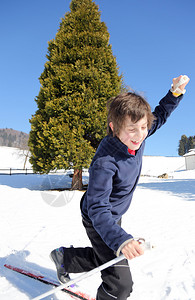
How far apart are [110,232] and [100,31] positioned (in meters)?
13.3

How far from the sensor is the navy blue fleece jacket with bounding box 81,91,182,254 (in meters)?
1.45

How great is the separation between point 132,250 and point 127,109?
3.42 feet

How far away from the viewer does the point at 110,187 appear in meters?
1.60

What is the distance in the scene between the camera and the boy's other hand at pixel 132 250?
4.15 feet

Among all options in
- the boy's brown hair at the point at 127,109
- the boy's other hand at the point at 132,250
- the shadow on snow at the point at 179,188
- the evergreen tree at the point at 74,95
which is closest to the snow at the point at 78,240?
the boy's other hand at the point at 132,250

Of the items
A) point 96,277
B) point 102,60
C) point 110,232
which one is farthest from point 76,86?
point 110,232

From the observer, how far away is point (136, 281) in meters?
2.71

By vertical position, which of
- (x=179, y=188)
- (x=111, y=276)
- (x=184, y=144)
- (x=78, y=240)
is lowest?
(x=78, y=240)

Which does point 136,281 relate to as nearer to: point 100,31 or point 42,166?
point 42,166

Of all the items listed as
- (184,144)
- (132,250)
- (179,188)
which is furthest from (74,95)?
(184,144)

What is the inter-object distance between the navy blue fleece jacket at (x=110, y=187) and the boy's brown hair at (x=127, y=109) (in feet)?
0.50

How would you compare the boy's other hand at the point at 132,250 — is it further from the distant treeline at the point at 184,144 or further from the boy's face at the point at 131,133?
the distant treeline at the point at 184,144

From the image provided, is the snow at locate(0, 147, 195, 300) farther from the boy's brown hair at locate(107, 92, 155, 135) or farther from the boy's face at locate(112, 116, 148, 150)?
the boy's brown hair at locate(107, 92, 155, 135)

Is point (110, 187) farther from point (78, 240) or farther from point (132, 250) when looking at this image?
point (78, 240)
